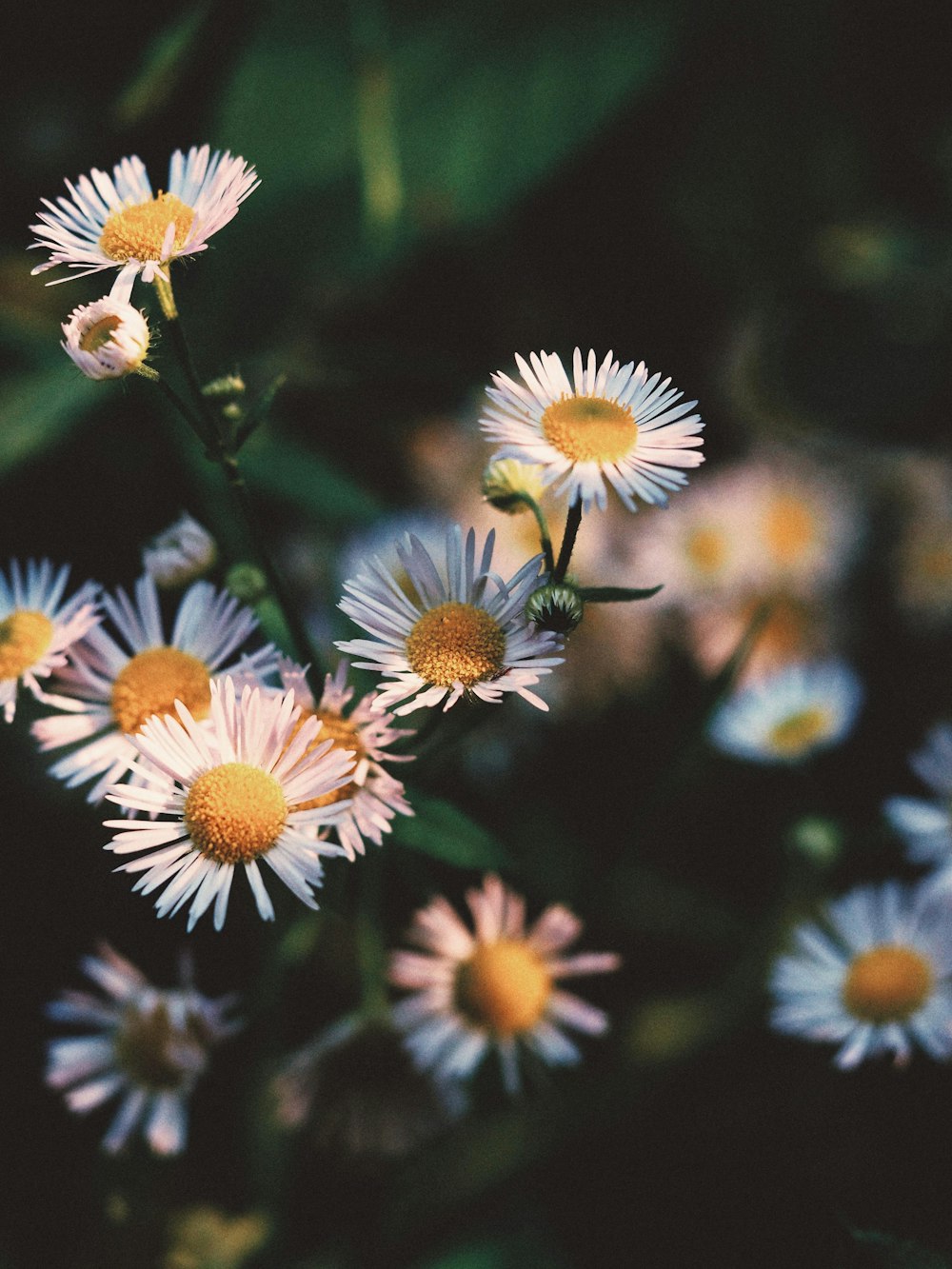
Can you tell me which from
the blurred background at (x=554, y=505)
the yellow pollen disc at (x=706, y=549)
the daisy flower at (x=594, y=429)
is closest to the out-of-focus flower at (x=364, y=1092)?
the blurred background at (x=554, y=505)

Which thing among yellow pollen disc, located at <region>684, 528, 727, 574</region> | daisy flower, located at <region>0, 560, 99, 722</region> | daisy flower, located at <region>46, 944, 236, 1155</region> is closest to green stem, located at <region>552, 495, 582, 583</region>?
daisy flower, located at <region>0, 560, 99, 722</region>

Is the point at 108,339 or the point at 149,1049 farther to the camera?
the point at 149,1049

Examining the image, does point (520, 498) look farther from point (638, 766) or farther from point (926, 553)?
point (926, 553)

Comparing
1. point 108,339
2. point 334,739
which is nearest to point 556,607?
point 334,739

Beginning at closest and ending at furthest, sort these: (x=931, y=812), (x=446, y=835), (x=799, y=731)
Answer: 1. (x=446, y=835)
2. (x=931, y=812)
3. (x=799, y=731)

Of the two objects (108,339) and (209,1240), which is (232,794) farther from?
(209,1240)

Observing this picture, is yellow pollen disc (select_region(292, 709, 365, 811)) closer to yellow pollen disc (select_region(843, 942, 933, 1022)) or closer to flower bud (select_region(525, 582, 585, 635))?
flower bud (select_region(525, 582, 585, 635))
